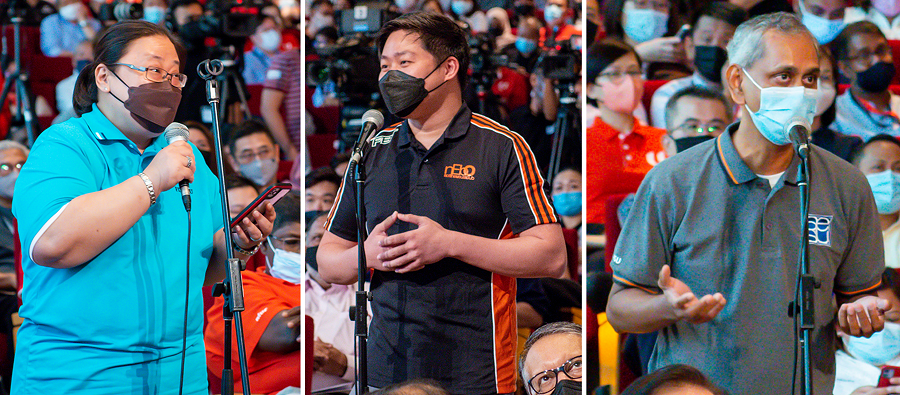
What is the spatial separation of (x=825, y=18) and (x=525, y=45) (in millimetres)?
1133

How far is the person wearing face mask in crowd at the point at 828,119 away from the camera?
2.67 m

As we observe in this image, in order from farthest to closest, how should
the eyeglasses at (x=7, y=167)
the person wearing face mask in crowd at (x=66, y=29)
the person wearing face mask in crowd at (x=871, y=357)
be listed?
the person wearing face mask in crowd at (x=66, y=29) < the eyeglasses at (x=7, y=167) < the person wearing face mask in crowd at (x=871, y=357)

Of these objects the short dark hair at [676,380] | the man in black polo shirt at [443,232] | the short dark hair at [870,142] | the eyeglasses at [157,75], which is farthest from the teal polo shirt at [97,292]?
the short dark hair at [870,142]

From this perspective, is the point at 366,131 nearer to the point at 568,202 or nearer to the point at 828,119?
the point at 568,202

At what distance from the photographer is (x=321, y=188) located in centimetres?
306

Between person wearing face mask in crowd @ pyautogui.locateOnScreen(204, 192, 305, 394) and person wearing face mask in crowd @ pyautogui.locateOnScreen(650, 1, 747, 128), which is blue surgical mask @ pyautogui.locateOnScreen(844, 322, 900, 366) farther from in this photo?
person wearing face mask in crowd @ pyautogui.locateOnScreen(204, 192, 305, 394)

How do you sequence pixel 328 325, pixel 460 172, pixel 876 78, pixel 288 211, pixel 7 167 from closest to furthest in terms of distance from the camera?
1. pixel 460 172
2. pixel 876 78
3. pixel 328 325
4. pixel 288 211
5. pixel 7 167

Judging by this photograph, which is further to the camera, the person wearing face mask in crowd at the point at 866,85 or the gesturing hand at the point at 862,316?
the person wearing face mask in crowd at the point at 866,85

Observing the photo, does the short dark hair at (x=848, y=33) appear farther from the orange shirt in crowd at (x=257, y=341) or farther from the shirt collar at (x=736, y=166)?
the orange shirt in crowd at (x=257, y=341)

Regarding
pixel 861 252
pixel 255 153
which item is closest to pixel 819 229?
pixel 861 252

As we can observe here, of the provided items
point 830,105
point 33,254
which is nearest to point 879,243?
point 830,105

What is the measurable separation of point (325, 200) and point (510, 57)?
0.96 m

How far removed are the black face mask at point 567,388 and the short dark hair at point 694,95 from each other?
3.28ft

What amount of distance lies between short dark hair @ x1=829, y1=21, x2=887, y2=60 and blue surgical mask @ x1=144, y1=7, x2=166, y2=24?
2.75 meters
